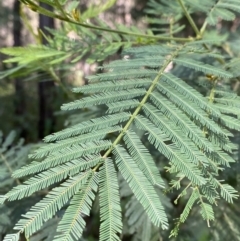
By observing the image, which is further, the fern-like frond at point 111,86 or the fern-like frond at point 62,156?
the fern-like frond at point 111,86

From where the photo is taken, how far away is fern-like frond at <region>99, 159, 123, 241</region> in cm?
54

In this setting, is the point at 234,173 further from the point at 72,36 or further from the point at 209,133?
the point at 72,36

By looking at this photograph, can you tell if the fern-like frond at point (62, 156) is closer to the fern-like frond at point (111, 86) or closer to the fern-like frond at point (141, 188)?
the fern-like frond at point (141, 188)

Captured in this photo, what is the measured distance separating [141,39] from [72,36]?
21cm

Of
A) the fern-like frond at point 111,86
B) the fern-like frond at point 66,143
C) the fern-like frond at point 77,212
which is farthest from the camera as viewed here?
the fern-like frond at point 111,86

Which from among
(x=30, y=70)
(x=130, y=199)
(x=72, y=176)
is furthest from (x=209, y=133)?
(x=30, y=70)

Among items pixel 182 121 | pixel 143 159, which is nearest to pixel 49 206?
pixel 143 159

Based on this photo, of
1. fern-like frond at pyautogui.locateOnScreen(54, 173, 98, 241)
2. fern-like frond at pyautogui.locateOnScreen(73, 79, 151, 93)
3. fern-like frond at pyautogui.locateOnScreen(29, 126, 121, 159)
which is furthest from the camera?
fern-like frond at pyautogui.locateOnScreen(73, 79, 151, 93)

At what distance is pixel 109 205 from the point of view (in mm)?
564

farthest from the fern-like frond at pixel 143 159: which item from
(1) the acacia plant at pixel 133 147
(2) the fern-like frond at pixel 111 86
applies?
(2) the fern-like frond at pixel 111 86

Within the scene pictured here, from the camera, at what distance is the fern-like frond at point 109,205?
1.77ft

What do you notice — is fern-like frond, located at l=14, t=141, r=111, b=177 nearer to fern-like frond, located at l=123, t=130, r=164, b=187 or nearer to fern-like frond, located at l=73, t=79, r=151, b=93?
fern-like frond, located at l=123, t=130, r=164, b=187

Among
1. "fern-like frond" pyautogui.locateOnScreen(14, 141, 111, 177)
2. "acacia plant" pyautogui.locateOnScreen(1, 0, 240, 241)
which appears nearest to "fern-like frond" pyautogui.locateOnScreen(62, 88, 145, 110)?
"acacia plant" pyautogui.locateOnScreen(1, 0, 240, 241)

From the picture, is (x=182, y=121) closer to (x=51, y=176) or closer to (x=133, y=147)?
(x=133, y=147)
